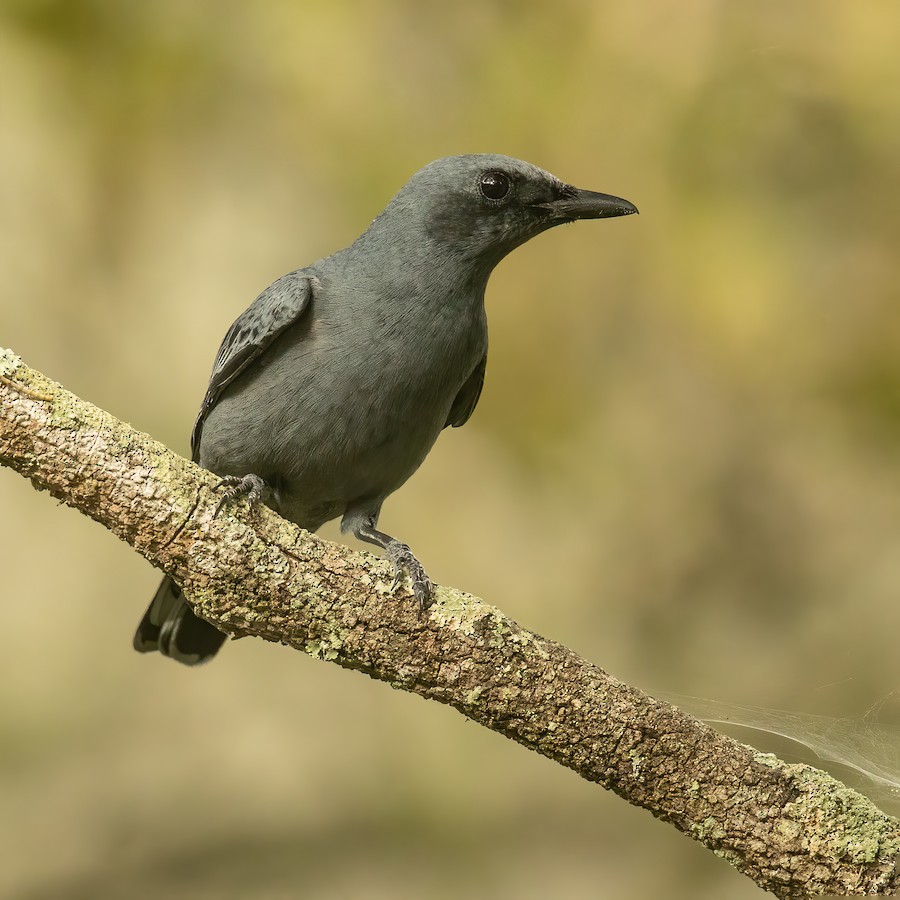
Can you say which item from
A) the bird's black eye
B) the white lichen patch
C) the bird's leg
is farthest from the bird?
the white lichen patch

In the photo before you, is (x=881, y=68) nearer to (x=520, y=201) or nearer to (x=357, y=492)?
(x=520, y=201)

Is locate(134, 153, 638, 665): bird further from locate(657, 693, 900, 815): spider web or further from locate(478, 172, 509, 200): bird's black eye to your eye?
locate(657, 693, 900, 815): spider web

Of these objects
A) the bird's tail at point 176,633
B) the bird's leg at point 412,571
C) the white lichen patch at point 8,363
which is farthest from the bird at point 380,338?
the white lichen patch at point 8,363

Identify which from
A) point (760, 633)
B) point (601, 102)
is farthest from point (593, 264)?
point (760, 633)

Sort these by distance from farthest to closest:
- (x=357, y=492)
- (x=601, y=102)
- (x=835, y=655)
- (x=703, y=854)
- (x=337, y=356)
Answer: (x=601, y=102), (x=703, y=854), (x=835, y=655), (x=357, y=492), (x=337, y=356)

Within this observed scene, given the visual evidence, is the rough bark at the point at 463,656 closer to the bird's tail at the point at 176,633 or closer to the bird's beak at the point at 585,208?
the bird's tail at the point at 176,633

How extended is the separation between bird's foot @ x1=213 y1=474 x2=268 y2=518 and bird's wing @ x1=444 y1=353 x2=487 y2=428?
1.33 metres

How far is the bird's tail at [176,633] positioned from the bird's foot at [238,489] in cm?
Result: 119

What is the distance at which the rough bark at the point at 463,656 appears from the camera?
3494 millimetres

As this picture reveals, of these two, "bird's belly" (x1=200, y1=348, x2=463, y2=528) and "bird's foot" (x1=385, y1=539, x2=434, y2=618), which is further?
"bird's belly" (x1=200, y1=348, x2=463, y2=528)

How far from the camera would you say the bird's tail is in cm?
495

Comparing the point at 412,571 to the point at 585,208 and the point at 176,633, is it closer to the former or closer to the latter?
the point at 585,208

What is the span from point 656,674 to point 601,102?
344 centimetres

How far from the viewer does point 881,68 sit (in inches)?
265
